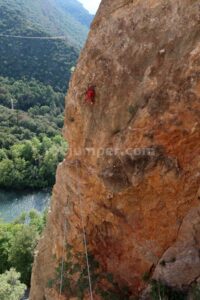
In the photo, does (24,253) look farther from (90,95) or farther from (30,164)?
(30,164)

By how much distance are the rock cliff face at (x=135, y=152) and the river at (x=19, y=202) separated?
37004 mm

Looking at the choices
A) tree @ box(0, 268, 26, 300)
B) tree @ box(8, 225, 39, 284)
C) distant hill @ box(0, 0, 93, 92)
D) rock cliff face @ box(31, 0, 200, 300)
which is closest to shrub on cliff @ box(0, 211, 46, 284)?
tree @ box(8, 225, 39, 284)

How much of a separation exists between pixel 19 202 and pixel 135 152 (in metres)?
45.8

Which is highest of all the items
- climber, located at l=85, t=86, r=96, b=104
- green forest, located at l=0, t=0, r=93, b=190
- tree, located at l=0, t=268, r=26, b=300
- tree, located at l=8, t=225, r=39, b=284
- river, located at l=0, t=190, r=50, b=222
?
green forest, located at l=0, t=0, r=93, b=190

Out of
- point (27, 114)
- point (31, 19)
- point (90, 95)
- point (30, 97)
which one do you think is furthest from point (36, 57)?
point (90, 95)

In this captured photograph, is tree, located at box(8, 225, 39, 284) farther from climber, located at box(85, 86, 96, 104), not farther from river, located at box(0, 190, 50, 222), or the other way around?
climber, located at box(85, 86, 96, 104)

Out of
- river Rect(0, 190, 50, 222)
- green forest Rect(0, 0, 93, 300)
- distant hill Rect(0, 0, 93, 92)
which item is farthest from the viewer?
distant hill Rect(0, 0, 93, 92)

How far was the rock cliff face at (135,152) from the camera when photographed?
9.91m

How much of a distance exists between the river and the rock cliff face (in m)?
37.0

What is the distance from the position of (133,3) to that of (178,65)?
2.71 metres

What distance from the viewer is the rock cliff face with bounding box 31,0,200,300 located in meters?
9.91

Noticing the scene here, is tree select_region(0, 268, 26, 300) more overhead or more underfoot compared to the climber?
more underfoot

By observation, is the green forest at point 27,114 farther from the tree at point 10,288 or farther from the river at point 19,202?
the river at point 19,202

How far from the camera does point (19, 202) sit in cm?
5488
